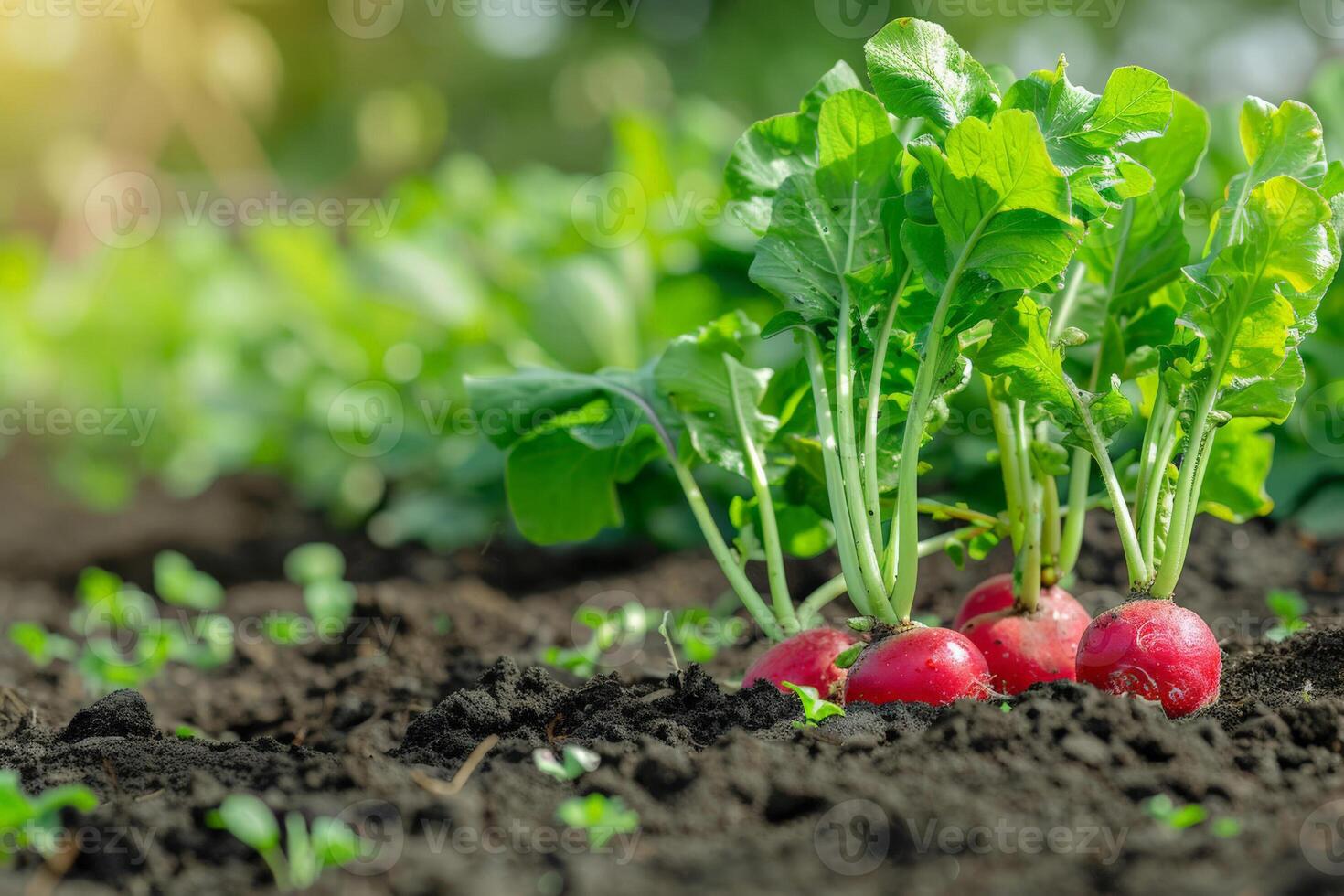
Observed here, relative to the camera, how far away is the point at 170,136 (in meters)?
12.8

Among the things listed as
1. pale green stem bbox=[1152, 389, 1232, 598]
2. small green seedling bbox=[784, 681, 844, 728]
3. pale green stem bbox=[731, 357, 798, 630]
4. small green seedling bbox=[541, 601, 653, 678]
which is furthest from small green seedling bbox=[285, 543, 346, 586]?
pale green stem bbox=[1152, 389, 1232, 598]

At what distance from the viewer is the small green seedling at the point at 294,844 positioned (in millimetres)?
1154

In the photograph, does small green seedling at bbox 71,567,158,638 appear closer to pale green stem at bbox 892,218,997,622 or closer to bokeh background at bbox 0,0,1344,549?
bokeh background at bbox 0,0,1344,549

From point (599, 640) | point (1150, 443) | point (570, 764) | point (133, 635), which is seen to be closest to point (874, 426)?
point (1150, 443)

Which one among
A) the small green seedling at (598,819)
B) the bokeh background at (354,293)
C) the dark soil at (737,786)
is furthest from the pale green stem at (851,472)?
the bokeh background at (354,293)

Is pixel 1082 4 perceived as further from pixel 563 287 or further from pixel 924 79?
pixel 924 79

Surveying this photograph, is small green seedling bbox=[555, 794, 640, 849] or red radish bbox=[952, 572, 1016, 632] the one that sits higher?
small green seedling bbox=[555, 794, 640, 849]

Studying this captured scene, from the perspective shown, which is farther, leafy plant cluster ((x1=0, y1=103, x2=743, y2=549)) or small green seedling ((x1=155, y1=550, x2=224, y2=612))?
leafy plant cluster ((x1=0, y1=103, x2=743, y2=549))

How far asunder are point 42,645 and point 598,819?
194 centimetres

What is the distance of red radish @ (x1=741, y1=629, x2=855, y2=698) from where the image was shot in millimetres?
1854

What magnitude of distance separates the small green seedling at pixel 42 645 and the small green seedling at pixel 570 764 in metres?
1.68

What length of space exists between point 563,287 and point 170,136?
36.0ft

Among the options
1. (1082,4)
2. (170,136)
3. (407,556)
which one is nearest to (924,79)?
(407,556)

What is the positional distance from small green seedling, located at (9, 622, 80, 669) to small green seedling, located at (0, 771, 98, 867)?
56.0 inches
